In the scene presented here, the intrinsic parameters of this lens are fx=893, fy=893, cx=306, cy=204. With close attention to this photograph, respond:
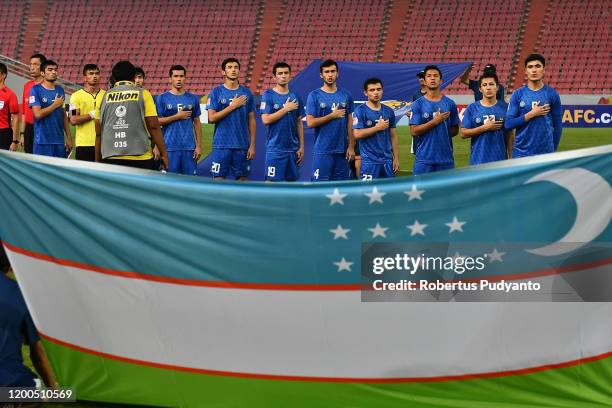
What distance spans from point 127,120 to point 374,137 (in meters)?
2.66

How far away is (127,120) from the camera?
24.0ft

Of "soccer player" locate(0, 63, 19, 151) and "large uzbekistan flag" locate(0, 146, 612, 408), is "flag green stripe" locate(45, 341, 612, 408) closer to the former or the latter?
"large uzbekistan flag" locate(0, 146, 612, 408)

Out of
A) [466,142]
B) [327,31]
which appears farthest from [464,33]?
[466,142]

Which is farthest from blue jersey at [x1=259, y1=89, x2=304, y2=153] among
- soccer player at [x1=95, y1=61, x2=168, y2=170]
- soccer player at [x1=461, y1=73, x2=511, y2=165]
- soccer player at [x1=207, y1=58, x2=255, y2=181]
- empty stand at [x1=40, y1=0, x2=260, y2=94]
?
empty stand at [x1=40, y1=0, x2=260, y2=94]

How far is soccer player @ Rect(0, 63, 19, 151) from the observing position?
435 inches

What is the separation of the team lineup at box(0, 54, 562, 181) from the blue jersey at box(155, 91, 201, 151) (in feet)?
0.04

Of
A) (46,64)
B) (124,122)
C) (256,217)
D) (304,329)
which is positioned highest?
(46,64)

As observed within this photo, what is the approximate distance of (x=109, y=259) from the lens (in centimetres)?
454

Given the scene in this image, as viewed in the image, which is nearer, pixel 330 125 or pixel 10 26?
pixel 330 125

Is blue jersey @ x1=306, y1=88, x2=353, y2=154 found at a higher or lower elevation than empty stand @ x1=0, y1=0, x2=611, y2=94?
lower

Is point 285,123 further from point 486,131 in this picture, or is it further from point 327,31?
point 327,31

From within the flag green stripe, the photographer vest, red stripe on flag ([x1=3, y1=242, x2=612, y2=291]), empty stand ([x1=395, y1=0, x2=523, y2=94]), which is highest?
empty stand ([x1=395, y1=0, x2=523, y2=94])

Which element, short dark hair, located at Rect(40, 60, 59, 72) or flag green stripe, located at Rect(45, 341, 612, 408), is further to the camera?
short dark hair, located at Rect(40, 60, 59, 72)

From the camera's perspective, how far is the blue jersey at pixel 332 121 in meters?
9.20
